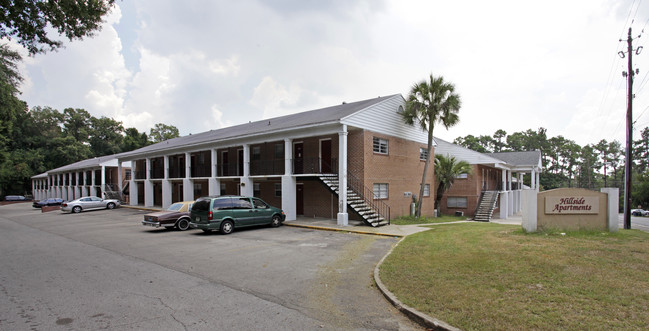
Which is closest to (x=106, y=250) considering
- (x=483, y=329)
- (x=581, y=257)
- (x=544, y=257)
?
(x=483, y=329)

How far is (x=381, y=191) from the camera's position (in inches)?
760

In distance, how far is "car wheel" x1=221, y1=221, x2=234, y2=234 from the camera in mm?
13973

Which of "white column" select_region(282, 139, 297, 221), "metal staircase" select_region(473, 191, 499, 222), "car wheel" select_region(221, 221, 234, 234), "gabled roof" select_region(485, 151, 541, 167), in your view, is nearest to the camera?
"car wheel" select_region(221, 221, 234, 234)

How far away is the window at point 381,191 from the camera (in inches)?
743

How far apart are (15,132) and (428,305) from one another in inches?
3434

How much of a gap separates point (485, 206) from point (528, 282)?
78.4 ft

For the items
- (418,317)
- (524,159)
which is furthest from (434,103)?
(524,159)

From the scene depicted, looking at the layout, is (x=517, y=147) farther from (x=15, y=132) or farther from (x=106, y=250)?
(x=15, y=132)

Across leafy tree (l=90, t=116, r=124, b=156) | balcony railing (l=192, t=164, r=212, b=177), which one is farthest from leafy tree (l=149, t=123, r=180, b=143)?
balcony railing (l=192, t=164, r=212, b=177)

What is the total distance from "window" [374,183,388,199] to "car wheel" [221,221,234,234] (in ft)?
27.4

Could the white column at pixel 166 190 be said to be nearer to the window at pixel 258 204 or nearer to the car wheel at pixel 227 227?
the window at pixel 258 204

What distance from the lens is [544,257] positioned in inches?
296

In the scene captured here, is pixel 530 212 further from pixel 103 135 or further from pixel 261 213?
pixel 103 135

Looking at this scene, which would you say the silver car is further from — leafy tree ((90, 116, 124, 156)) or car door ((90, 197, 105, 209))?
leafy tree ((90, 116, 124, 156))
